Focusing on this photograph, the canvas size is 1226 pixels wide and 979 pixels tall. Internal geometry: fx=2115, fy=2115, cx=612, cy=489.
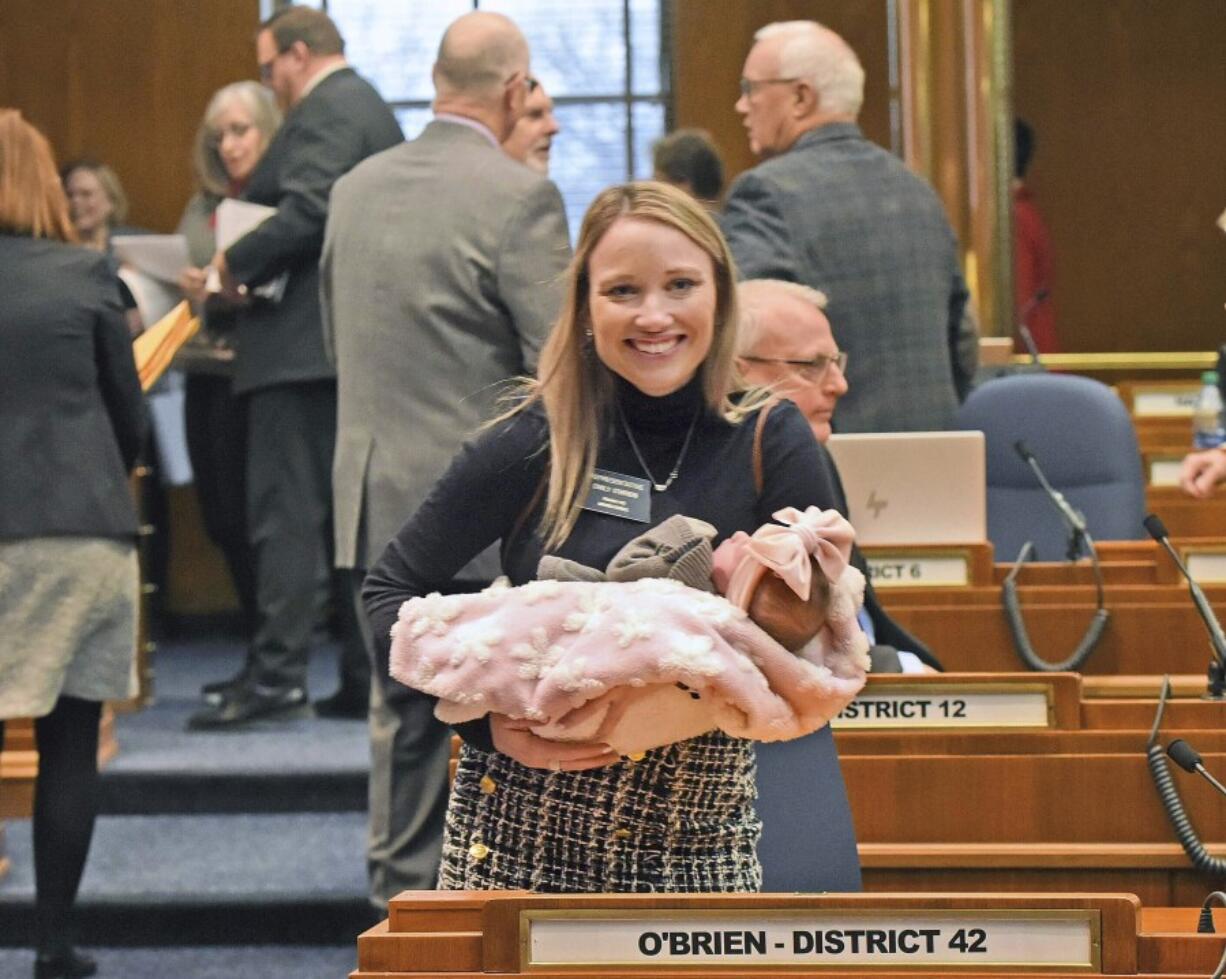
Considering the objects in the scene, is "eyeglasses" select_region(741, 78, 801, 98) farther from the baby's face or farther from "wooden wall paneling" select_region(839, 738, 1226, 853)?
the baby's face

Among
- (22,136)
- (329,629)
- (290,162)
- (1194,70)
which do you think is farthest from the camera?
(1194,70)

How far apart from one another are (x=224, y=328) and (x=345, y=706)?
97 cm

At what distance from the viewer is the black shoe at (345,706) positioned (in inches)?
202

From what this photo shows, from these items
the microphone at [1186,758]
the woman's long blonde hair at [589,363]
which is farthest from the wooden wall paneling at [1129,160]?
the woman's long blonde hair at [589,363]

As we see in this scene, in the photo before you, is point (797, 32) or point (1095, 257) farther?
point (1095, 257)

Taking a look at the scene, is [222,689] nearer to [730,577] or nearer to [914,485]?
[914,485]

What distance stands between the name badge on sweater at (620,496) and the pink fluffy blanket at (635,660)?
0.16 metres

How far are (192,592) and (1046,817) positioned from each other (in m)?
5.41

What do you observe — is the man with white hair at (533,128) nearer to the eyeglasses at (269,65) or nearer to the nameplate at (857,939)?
the eyeglasses at (269,65)

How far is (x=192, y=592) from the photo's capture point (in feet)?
25.1

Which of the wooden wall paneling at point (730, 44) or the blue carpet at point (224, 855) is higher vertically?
the wooden wall paneling at point (730, 44)

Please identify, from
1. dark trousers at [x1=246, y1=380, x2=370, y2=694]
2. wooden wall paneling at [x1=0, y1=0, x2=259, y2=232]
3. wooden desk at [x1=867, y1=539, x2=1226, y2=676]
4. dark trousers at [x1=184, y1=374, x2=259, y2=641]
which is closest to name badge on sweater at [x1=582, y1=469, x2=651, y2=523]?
wooden desk at [x1=867, y1=539, x2=1226, y2=676]

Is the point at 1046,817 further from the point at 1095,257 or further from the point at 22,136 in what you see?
the point at 1095,257

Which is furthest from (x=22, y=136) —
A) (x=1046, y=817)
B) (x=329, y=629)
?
(x=329, y=629)
